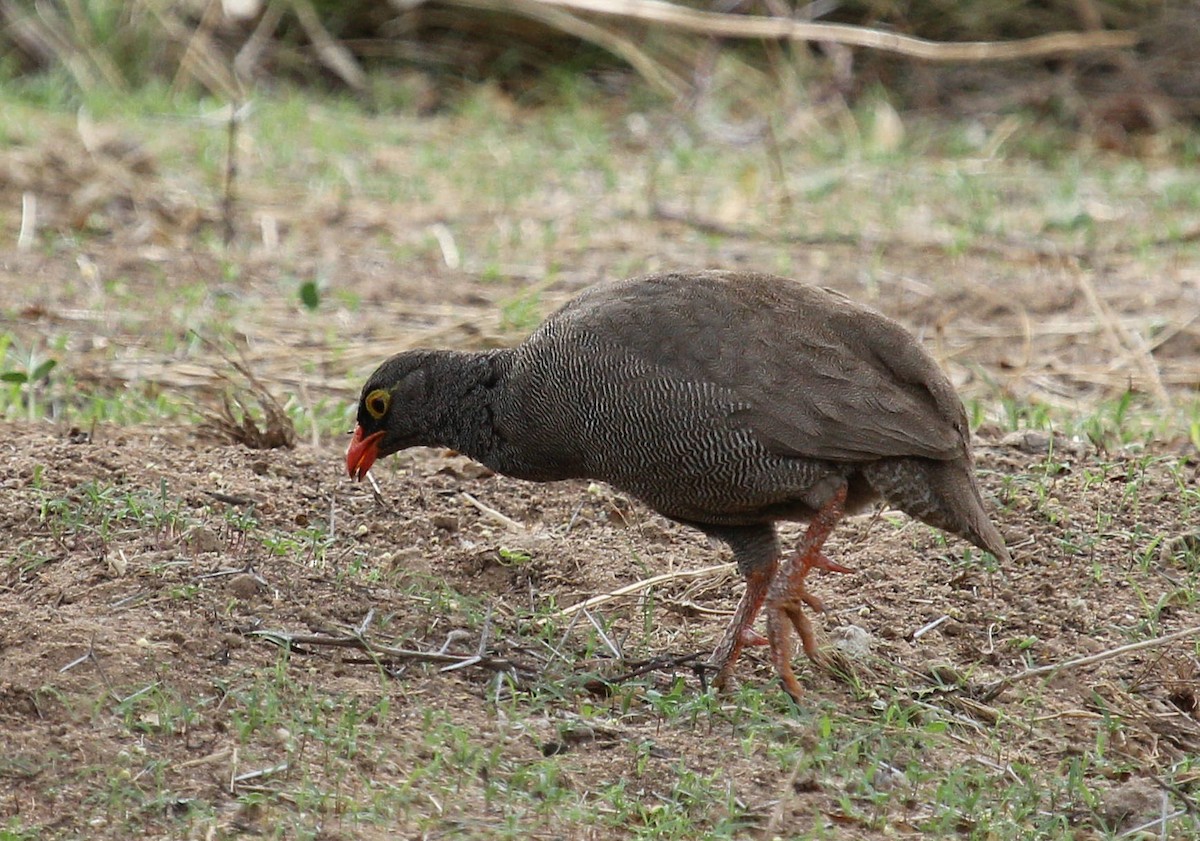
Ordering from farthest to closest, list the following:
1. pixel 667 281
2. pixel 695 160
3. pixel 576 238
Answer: pixel 695 160 < pixel 576 238 < pixel 667 281

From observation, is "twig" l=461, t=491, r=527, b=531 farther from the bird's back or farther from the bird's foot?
the bird's foot

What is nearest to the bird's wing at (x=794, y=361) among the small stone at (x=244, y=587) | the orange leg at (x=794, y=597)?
the orange leg at (x=794, y=597)

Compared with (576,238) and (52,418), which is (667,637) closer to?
(52,418)

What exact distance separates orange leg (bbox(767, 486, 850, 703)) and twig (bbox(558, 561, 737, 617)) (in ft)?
1.74

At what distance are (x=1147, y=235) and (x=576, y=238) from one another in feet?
10.5

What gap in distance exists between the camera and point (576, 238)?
345 inches

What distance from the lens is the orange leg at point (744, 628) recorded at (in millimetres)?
4301

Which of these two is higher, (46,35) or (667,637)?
(46,35)

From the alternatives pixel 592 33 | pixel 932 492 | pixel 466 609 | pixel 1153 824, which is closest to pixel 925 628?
pixel 932 492

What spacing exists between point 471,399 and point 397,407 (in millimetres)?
269

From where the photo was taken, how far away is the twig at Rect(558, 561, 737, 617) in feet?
15.3

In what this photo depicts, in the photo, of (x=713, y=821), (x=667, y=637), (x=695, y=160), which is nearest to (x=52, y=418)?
(x=667, y=637)

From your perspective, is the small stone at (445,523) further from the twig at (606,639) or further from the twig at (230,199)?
the twig at (230,199)

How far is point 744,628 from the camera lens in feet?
14.3
